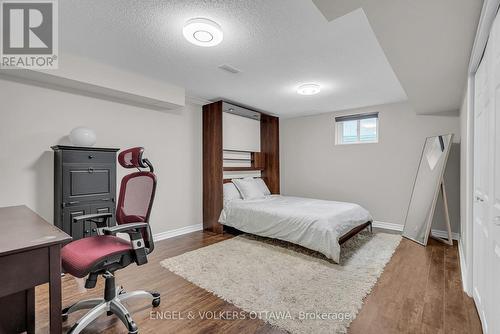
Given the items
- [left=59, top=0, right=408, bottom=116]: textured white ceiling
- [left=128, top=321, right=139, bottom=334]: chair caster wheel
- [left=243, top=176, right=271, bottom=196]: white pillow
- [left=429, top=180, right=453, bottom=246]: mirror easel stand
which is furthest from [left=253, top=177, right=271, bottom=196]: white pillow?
[left=128, top=321, right=139, bottom=334]: chair caster wheel

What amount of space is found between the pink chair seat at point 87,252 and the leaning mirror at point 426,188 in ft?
12.5

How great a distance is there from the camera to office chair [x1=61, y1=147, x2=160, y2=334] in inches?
60.4

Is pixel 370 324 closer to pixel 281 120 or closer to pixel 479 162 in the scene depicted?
pixel 479 162

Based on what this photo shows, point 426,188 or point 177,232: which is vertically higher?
point 426,188

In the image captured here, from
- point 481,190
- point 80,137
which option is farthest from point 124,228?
point 481,190

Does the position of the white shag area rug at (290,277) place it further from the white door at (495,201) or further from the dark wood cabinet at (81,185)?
the dark wood cabinet at (81,185)

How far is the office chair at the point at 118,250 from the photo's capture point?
1534 millimetres

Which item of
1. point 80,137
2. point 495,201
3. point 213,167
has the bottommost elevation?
point 495,201

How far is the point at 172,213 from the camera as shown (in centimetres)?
391

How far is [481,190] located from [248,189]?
328cm

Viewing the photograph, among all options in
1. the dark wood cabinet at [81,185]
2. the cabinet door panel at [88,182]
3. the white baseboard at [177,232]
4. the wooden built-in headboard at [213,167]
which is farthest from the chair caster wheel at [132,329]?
the wooden built-in headboard at [213,167]

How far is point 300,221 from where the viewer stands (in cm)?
306

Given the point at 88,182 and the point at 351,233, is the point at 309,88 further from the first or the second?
the point at 88,182

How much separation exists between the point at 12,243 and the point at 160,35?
1864 millimetres
